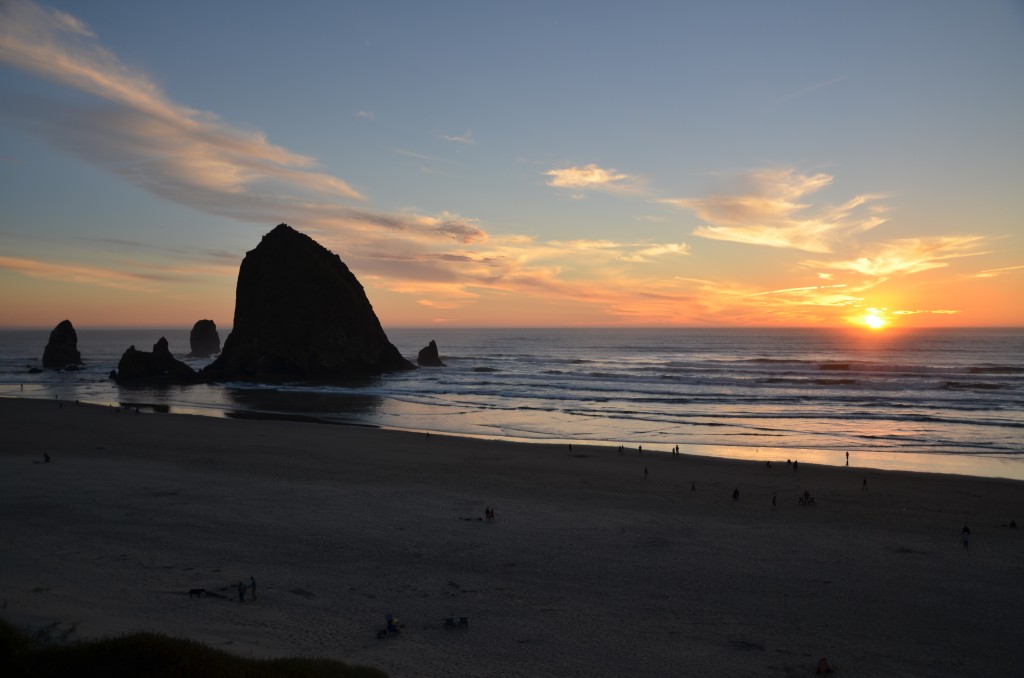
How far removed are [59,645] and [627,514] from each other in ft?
52.8

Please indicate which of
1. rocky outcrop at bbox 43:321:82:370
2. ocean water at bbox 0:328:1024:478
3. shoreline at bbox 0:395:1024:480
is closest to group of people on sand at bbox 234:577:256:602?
shoreline at bbox 0:395:1024:480

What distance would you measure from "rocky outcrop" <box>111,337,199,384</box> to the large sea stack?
10.8ft

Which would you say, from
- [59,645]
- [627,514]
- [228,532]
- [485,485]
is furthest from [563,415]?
[59,645]

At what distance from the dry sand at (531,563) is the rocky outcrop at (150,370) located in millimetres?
44237

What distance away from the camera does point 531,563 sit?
16438 millimetres

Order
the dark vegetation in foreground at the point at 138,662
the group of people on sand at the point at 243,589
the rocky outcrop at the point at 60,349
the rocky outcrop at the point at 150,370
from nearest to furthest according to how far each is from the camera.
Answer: the dark vegetation in foreground at the point at 138,662 < the group of people on sand at the point at 243,589 < the rocky outcrop at the point at 150,370 < the rocky outcrop at the point at 60,349

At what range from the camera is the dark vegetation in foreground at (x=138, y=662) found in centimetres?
872

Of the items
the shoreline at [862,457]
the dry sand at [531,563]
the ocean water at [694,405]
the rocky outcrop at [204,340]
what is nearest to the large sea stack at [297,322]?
the ocean water at [694,405]

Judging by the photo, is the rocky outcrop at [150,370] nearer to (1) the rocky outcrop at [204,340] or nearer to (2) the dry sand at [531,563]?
(2) the dry sand at [531,563]

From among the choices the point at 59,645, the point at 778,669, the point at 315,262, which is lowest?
the point at 778,669

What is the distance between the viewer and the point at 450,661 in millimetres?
11297

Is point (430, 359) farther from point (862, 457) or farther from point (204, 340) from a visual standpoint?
point (862, 457)

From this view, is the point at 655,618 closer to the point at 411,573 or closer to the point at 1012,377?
the point at 411,573

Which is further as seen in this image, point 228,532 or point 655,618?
point 228,532
